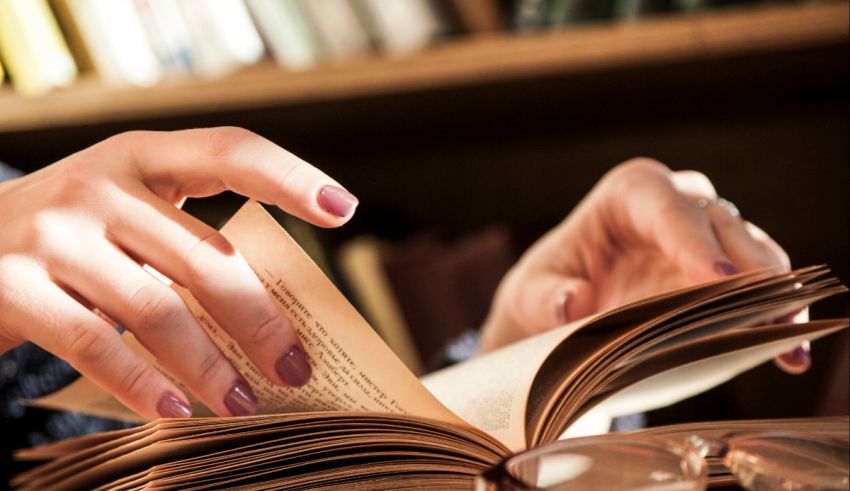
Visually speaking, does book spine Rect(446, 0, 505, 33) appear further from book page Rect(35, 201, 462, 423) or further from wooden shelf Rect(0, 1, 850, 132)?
book page Rect(35, 201, 462, 423)

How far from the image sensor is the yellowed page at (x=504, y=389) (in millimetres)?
438

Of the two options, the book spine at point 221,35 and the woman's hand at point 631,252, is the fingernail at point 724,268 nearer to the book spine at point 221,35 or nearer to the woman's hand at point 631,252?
the woman's hand at point 631,252

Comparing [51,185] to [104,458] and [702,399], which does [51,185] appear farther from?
[702,399]

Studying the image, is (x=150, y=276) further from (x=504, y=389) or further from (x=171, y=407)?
(x=504, y=389)

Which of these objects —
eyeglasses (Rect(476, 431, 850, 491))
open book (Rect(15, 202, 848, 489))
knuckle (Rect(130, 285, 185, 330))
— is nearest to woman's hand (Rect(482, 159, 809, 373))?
open book (Rect(15, 202, 848, 489))

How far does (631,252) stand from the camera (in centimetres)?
77

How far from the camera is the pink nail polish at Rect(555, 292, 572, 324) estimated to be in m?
0.69

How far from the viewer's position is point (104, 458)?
0.44m

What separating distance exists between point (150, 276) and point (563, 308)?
0.35m

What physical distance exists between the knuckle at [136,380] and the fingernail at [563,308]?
34 centimetres

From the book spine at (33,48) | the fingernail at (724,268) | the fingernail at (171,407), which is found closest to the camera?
the fingernail at (171,407)

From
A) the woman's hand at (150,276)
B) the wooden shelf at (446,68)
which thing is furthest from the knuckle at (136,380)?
the wooden shelf at (446,68)

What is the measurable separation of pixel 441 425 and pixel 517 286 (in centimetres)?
41

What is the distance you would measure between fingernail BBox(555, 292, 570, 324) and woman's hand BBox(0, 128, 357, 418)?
11.5 inches
